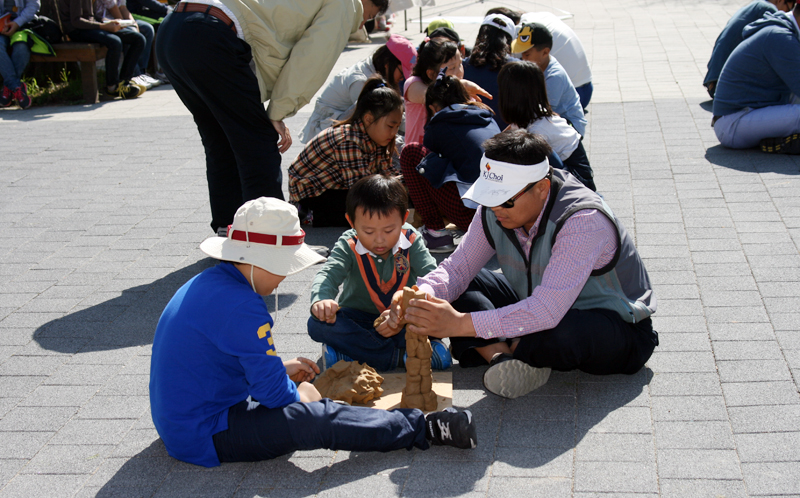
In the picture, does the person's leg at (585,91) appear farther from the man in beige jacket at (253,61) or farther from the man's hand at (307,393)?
the man's hand at (307,393)

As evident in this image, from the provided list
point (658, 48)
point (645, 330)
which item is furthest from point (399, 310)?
point (658, 48)

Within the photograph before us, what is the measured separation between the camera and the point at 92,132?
827 centimetres

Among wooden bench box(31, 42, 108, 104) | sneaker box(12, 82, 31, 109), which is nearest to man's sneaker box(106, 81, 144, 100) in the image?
wooden bench box(31, 42, 108, 104)

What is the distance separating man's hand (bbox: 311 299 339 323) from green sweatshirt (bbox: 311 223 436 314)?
0.17 metres

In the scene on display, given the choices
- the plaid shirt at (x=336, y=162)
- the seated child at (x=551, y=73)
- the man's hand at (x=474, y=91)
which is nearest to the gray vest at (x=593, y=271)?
the plaid shirt at (x=336, y=162)

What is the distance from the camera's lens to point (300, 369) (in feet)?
10.00

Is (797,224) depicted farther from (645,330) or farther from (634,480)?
(634,480)

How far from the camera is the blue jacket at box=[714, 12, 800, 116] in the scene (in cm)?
603

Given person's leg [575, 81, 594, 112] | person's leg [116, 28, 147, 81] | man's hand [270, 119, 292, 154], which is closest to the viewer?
man's hand [270, 119, 292, 154]

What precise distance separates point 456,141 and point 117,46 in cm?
669

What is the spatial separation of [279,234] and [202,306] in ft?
1.21

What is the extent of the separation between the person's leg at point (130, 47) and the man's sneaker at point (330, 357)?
7.94m

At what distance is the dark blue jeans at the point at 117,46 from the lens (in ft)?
31.9

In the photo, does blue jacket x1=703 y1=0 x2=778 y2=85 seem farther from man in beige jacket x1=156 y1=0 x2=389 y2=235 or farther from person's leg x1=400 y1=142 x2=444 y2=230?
man in beige jacket x1=156 y1=0 x2=389 y2=235
